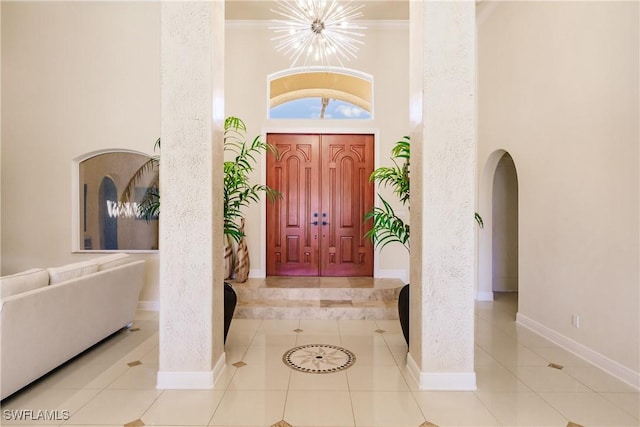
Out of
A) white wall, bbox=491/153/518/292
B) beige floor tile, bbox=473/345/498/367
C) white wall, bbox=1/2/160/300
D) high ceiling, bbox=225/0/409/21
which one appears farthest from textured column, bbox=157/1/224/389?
white wall, bbox=491/153/518/292

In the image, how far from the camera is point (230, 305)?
335cm

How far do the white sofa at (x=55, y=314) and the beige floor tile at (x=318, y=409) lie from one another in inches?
73.4

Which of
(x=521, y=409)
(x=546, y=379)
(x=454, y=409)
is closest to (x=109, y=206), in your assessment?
(x=454, y=409)

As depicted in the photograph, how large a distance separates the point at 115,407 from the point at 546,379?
10.5 ft

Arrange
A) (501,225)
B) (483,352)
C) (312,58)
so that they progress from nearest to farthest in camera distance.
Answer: (483,352)
(312,58)
(501,225)

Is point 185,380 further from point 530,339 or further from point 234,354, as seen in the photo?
point 530,339

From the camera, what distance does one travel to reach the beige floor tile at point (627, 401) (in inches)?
90.4

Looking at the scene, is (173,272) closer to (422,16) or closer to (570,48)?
(422,16)

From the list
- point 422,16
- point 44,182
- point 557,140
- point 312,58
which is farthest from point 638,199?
point 44,182

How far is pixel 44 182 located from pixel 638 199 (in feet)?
22.0

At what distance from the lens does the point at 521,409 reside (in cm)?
230

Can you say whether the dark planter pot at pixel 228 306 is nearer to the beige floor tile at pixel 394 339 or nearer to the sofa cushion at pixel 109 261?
the sofa cushion at pixel 109 261

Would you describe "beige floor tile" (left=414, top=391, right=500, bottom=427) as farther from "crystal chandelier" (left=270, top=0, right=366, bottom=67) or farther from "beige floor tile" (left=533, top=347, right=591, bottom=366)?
"crystal chandelier" (left=270, top=0, right=366, bottom=67)

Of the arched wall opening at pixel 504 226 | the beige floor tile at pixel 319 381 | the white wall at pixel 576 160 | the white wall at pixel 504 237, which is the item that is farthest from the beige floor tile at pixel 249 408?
the white wall at pixel 504 237
